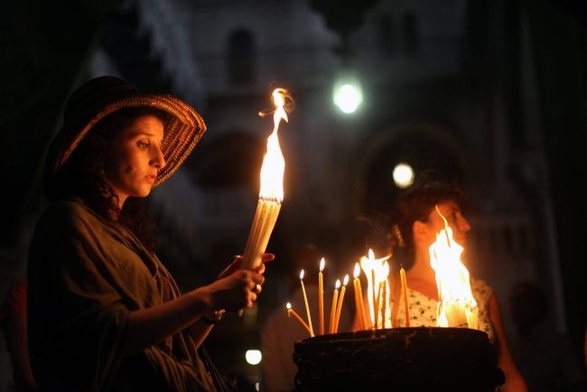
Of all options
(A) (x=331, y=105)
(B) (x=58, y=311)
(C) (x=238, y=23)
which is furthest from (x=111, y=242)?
(C) (x=238, y=23)

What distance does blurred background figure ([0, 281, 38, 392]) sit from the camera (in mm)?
4309

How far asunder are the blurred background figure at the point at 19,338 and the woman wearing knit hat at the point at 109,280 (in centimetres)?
177

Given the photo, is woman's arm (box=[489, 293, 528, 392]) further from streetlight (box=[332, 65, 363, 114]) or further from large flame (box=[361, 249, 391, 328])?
streetlight (box=[332, 65, 363, 114])

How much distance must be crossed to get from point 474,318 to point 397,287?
0.91 meters

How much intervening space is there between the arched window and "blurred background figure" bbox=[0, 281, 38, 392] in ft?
73.0

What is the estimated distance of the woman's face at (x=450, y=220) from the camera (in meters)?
4.14

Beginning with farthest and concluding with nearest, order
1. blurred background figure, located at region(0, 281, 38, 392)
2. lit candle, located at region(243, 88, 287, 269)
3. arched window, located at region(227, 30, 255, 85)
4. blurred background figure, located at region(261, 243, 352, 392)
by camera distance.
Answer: arched window, located at region(227, 30, 255, 85), blurred background figure, located at region(261, 243, 352, 392), blurred background figure, located at region(0, 281, 38, 392), lit candle, located at region(243, 88, 287, 269)

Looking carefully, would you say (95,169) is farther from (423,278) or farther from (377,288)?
(423,278)

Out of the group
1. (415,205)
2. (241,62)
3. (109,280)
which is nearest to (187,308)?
(109,280)

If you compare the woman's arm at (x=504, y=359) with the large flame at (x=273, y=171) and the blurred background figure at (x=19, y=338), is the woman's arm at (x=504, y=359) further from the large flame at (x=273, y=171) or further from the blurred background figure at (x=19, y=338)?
the blurred background figure at (x=19, y=338)

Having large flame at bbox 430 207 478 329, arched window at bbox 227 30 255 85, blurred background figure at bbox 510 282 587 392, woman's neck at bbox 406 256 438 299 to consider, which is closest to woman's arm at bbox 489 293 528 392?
woman's neck at bbox 406 256 438 299

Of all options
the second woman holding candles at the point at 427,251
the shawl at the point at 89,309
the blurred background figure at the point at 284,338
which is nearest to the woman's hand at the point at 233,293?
the shawl at the point at 89,309

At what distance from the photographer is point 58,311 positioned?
2369 mm

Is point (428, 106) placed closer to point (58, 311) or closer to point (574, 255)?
point (574, 255)
